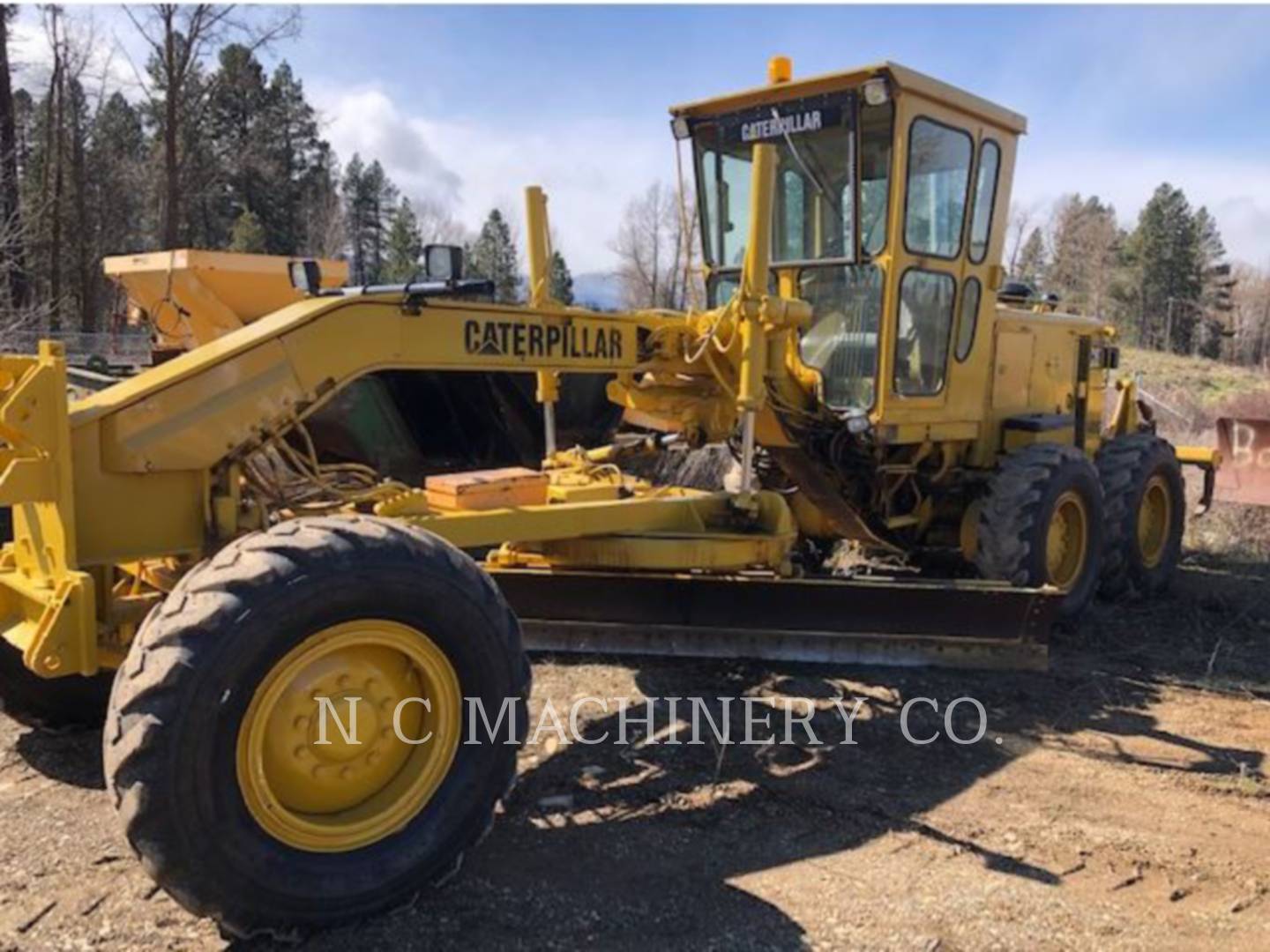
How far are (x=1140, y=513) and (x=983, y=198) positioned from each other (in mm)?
2607

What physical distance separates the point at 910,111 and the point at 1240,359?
76.2 m

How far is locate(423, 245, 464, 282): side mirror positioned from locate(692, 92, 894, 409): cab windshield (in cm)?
260

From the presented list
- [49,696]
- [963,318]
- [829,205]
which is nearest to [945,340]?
[963,318]

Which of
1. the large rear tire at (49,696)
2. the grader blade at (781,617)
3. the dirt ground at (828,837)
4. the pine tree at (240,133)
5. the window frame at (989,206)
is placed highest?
the pine tree at (240,133)

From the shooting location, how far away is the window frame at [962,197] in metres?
6.05

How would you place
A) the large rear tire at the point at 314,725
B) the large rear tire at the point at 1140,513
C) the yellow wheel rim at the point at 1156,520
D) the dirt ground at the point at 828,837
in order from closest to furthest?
the large rear tire at the point at 314,725 < the dirt ground at the point at 828,837 < the large rear tire at the point at 1140,513 < the yellow wheel rim at the point at 1156,520

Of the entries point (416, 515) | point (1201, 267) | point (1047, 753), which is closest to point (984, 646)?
point (1047, 753)

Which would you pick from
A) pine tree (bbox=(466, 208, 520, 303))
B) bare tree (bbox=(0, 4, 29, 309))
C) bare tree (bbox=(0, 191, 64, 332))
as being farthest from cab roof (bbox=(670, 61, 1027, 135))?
pine tree (bbox=(466, 208, 520, 303))

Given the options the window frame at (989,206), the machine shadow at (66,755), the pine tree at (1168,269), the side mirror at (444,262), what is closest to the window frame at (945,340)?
the window frame at (989,206)

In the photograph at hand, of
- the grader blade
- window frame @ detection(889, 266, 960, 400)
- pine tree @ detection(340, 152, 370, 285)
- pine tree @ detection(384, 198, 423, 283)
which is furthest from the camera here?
pine tree @ detection(340, 152, 370, 285)

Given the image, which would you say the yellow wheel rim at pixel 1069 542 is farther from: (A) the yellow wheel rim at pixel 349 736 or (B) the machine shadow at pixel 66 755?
(B) the machine shadow at pixel 66 755

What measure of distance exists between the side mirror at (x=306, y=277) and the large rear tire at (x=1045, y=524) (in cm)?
397

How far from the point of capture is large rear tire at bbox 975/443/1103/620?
6.27m

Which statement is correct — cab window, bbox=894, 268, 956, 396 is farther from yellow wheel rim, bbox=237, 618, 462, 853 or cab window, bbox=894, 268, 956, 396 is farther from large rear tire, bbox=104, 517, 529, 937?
yellow wheel rim, bbox=237, 618, 462, 853
